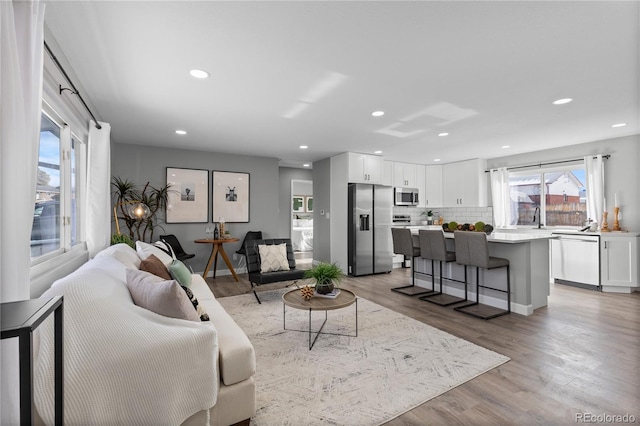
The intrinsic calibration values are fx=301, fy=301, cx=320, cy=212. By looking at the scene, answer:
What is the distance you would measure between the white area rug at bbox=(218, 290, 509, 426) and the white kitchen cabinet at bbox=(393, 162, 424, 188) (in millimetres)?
4033

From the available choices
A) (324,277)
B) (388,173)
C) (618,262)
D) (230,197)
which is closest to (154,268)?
(324,277)

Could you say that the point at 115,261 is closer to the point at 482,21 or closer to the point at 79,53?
the point at 79,53

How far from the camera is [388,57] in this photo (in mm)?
2307

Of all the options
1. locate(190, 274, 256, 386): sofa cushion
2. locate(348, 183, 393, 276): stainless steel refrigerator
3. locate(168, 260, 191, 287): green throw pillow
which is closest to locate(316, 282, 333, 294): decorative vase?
locate(190, 274, 256, 386): sofa cushion

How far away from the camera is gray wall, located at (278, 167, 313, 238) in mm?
8039

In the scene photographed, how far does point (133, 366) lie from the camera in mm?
1336

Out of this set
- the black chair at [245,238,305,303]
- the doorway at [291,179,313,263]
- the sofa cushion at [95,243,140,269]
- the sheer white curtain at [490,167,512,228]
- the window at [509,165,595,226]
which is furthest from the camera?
the doorway at [291,179,313,263]

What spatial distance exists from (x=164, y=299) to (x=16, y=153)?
0.94m

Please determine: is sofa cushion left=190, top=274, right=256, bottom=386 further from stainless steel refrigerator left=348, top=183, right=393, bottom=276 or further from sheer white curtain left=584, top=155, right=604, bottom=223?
sheer white curtain left=584, top=155, right=604, bottom=223

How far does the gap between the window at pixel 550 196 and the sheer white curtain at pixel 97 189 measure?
6.98m

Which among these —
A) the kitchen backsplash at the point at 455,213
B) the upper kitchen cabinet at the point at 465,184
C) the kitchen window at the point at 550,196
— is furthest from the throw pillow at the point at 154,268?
the kitchen window at the point at 550,196

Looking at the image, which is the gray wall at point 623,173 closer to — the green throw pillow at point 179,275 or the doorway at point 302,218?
the doorway at point 302,218

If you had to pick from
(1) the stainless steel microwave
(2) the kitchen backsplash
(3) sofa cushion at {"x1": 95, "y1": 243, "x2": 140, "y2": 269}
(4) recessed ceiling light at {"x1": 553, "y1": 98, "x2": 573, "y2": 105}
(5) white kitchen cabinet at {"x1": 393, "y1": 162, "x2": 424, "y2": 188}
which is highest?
(4) recessed ceiling light at {"x1": 553, "y1": 98, "x2": 573, "y2": 105}

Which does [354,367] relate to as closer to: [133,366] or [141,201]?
[133,366]
